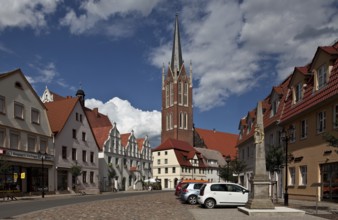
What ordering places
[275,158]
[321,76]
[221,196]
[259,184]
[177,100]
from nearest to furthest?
[259,184] → [221,196] → [275,158] → [321,76] → [177,100]

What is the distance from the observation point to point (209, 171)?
102 m

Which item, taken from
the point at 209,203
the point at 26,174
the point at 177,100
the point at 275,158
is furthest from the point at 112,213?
the point at 177,100

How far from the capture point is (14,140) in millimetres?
39906

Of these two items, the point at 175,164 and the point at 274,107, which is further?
the point at 175,164

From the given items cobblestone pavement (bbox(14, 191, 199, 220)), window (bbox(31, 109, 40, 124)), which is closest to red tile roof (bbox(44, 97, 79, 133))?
window (bbox(31, 109, 40, 124))

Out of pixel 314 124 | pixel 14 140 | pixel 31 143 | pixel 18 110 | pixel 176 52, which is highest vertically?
pixel 176 52

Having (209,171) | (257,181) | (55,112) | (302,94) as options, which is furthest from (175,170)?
(257,181)

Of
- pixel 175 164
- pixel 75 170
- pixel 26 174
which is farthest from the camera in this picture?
pixel 175 164

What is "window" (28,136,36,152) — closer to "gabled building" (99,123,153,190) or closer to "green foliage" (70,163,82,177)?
"green foliage" (70,163,82,177)

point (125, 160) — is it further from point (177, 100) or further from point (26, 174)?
point (177, 100)

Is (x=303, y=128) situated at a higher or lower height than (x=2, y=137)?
higher

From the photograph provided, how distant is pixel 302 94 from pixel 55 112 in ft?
110

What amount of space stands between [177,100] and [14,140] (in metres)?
74.3

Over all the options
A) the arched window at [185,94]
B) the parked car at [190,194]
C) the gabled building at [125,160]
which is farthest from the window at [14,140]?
the arched window at [185,94]
